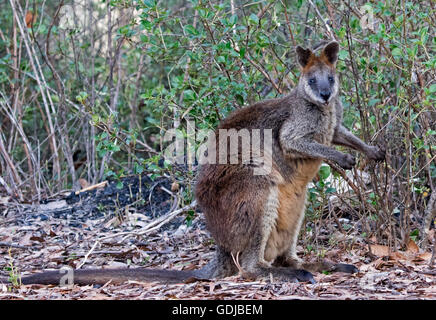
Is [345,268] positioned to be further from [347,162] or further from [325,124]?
[325,124]

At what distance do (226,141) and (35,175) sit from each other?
3.34 metres

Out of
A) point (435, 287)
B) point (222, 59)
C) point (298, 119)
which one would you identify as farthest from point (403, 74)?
point (435, 287)

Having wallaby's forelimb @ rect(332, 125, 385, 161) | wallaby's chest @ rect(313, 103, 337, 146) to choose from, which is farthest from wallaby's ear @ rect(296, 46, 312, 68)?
wallaby's forelimb @ rect(332, 125, 385, 161)

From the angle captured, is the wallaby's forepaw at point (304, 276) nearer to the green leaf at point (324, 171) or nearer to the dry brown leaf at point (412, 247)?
the green leaf at point (324, 171)

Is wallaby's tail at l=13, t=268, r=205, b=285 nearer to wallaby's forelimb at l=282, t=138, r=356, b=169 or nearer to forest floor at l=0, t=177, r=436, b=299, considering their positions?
forest floor at l=0, t=177, r=436, b=299

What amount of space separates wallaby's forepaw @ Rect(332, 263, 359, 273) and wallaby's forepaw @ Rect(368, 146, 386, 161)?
82 centimetres

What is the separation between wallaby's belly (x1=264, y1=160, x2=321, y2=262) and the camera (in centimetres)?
509

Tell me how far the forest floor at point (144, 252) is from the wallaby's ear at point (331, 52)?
1532 mm

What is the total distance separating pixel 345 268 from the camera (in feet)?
16.4

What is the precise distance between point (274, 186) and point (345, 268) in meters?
0.80

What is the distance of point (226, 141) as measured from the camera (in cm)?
521

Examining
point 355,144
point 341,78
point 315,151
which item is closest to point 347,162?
point 315,151

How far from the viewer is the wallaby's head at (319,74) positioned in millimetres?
5016

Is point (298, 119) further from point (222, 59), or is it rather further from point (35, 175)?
point (35, 175)
